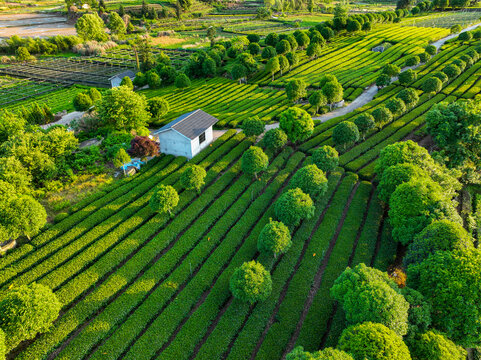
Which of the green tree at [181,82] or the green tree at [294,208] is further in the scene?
the green tree at [181,82]

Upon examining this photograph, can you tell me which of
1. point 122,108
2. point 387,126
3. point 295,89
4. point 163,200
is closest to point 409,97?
point 387,126

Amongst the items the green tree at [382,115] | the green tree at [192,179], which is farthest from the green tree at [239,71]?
the green tree at [192,179]

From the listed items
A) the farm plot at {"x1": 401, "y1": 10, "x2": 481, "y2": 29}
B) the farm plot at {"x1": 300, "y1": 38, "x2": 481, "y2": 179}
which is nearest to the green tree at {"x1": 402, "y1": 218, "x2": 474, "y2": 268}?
the farm plot at {"x1": 300, "y1": 38, "x2": 481, "y2": 179}

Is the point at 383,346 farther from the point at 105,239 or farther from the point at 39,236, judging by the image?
Result: the point at 39,236

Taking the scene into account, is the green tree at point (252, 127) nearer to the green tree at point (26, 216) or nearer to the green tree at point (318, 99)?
the green tree at point (318, 99)

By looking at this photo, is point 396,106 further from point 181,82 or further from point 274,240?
point 181,82

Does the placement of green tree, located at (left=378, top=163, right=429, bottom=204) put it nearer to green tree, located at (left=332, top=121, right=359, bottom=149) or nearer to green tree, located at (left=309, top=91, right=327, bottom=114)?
green tree, located at (left=332, top=121, right=359, bottom=149)

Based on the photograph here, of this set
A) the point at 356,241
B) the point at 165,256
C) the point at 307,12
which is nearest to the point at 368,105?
the point at 356,241
